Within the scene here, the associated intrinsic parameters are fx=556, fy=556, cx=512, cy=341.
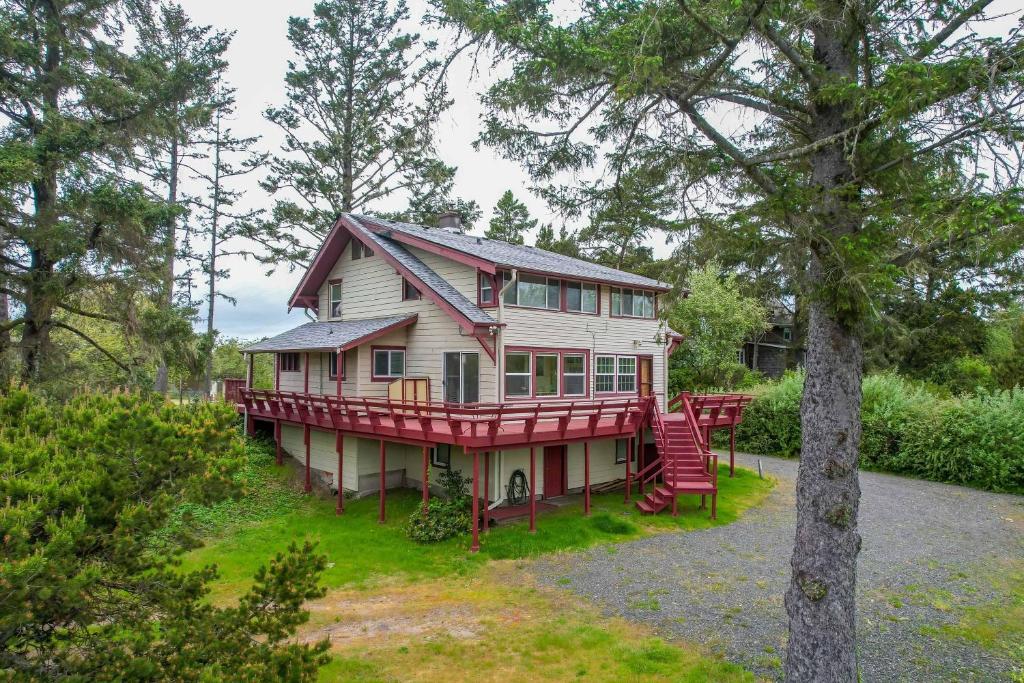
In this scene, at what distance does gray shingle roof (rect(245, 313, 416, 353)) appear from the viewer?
16984mm

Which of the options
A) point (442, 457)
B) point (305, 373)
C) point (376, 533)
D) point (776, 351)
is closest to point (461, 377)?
point (442, 457)

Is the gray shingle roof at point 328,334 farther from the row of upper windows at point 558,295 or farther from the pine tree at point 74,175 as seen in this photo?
the pine tree at point 74,175

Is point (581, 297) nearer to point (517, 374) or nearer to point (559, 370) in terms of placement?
point (559, 370)

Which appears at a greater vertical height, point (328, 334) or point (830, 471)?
point (328, 334)

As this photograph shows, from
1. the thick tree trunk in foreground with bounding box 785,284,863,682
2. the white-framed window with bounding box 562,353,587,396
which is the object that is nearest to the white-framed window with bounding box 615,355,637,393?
the white-framed window with bounding box 562,353,587,396

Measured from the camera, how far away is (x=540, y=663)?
8.12 m

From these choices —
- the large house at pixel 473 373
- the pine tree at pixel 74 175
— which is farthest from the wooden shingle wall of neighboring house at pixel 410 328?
the pine tree at pixel 74 175

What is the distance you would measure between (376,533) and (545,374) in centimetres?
664

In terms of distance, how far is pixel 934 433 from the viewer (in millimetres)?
20344

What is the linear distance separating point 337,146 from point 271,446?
15838 millimetres

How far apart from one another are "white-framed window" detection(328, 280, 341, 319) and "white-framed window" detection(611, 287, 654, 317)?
10175 millimetres

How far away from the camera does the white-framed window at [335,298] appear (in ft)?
68.8

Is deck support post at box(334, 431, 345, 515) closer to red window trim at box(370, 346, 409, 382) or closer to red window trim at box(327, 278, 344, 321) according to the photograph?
red window trim at box(370, 346, 409, 382)

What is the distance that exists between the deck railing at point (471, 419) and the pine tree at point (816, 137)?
686 centimetres
